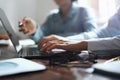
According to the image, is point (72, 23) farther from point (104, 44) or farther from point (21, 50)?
point (104, 44)

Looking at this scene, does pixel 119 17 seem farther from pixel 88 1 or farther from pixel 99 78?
pixel 88 1

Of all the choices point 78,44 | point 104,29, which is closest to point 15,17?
point 104,29

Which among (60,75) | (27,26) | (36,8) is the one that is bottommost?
(60,75)

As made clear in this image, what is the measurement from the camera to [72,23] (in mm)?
1974

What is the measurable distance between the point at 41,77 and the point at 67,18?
1.41 meters

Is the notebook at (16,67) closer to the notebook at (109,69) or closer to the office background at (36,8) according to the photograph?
the notebook at (109,69)

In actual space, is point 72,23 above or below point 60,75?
above

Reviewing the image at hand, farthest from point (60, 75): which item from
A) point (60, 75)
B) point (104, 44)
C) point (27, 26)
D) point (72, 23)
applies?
point (72, 23)

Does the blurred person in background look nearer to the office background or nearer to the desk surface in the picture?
the office background

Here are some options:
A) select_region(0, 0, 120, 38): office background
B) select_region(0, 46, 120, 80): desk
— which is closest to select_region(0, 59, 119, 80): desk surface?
select_region(0, 46, 120, 80): desk

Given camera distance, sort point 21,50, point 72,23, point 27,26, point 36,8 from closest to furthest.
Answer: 1. point 21,50
2. point 27,26
3. point 72,23
4. point 36,8

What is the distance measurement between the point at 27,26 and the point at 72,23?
1.42 ft

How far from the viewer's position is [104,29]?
4.50 ft

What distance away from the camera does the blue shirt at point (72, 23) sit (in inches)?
75.3
